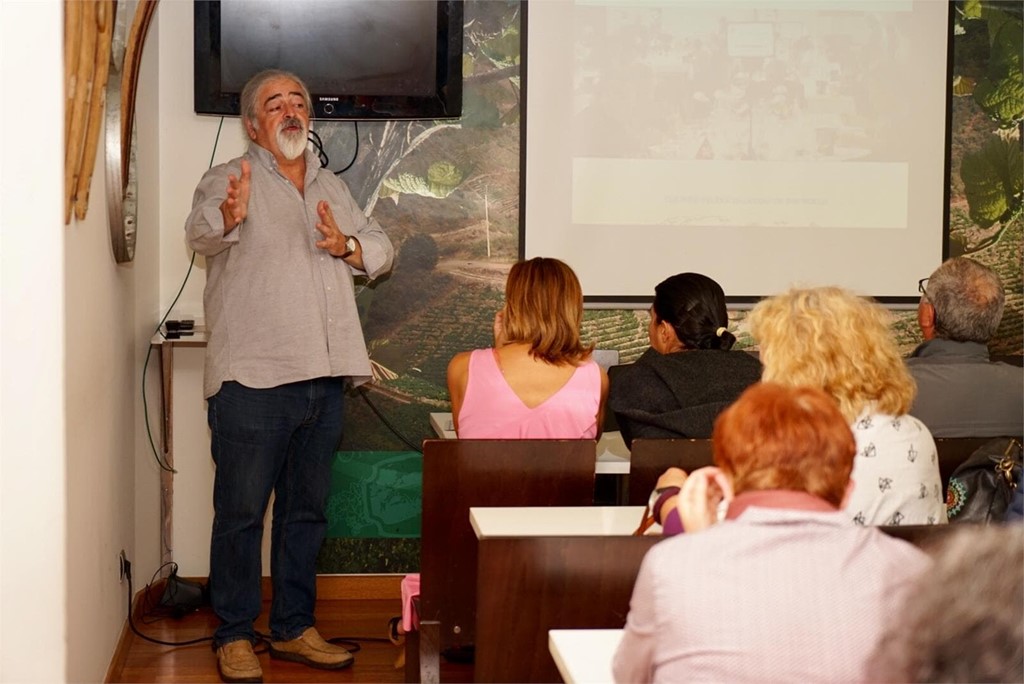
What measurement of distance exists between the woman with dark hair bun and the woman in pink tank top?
12 centimetres

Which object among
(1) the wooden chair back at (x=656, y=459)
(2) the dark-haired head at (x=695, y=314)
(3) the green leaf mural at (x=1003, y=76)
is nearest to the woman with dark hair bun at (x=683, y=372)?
(2) the dark-haired head at (x=695, y=314)

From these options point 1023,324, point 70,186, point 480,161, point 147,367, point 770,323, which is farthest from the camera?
point 1023,324

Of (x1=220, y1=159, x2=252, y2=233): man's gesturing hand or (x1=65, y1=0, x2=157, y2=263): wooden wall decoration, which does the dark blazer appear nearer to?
(x1=220, y1=159, x2=252, y2=233): man's gesturing hand

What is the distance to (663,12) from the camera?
185 inches

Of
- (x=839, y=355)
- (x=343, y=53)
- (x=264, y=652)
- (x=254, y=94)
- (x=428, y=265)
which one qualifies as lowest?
(x=264, y=652)

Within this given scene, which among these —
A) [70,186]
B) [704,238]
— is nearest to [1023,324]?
[704,238]

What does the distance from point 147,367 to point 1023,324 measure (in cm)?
344

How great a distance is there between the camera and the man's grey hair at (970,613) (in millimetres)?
1244

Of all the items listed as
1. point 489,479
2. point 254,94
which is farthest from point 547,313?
point 254,94

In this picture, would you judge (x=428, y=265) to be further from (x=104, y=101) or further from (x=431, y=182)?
(x=104, y=101)

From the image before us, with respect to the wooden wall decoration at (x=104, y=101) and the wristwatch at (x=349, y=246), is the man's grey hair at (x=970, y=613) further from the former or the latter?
the wristwatch at (x=349, y=246)

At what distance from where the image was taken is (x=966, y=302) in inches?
136

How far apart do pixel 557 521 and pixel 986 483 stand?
97cm

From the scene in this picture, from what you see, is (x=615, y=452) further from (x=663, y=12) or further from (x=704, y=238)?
(x=663, y=12)
